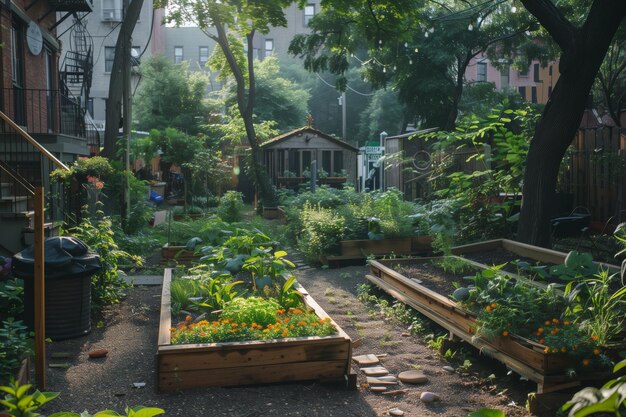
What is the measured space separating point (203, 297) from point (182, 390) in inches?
88.1

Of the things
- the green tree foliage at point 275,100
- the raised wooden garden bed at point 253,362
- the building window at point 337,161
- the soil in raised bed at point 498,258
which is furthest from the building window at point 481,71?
the raised wooden garden bed at point 253,362

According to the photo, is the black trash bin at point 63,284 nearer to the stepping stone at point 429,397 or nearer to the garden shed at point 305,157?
the stepping stone at point 429,397

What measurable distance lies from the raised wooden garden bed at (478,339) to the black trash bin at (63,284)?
11.3 feet

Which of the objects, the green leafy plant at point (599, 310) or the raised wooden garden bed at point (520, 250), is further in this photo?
the raised wooden garden bed at point (520, 250)

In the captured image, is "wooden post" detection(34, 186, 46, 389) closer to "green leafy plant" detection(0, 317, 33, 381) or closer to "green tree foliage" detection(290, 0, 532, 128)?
"green leafy plant" detection(0, 317, 33, 381)

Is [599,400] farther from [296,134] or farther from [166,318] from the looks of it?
[296,134]

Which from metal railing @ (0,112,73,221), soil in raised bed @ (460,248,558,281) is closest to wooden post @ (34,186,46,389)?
metal railing @ (0,112,73,221)

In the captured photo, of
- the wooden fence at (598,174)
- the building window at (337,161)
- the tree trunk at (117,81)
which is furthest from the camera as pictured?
the building window at (337,161)

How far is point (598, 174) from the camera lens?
42.7ft

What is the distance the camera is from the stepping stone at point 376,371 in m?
5.93

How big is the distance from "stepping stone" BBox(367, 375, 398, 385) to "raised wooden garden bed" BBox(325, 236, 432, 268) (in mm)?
5638

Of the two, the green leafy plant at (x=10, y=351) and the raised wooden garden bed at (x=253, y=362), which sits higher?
the green leafy plant at (x=10, y=351)

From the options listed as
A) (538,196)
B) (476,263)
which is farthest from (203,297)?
(538,196)

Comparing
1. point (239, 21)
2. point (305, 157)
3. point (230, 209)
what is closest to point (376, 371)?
point (239, 21)
